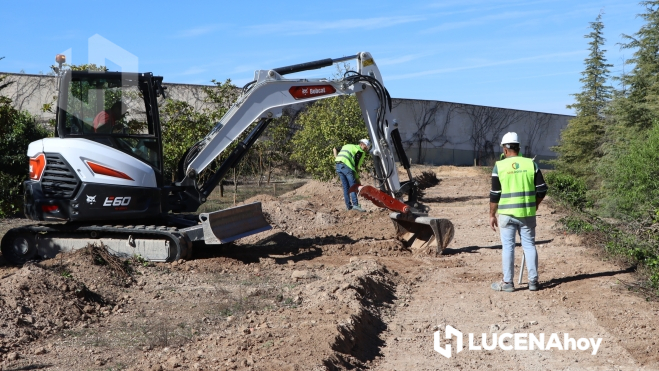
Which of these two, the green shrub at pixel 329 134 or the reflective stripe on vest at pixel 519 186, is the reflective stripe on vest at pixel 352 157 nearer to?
the green shrub at pixel 329 134

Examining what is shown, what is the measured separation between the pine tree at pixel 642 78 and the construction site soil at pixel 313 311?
12.0m

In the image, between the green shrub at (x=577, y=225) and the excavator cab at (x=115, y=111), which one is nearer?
the excavator cab at (x=115, y=111)

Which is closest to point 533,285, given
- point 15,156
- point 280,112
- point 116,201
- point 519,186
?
point 519,186

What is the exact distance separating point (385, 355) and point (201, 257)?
18.3 ft

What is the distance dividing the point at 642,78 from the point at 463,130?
20.0 metres

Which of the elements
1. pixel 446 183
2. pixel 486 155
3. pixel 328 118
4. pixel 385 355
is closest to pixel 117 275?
pixel 385 355

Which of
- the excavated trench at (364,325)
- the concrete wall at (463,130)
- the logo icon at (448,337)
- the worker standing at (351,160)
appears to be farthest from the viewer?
the concrete wall at (463,130)

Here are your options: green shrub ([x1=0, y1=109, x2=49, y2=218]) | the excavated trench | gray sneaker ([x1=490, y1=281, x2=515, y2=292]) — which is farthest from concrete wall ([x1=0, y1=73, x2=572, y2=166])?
gray sneaker ([x1=490, y1=281, x2=515, y2=292])

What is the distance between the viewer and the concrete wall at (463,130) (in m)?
39.3

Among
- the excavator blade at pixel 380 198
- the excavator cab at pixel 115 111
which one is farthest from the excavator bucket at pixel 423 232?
the excavator cab at pixel 115 111

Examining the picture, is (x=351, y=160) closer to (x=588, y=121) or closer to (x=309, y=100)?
(x=309, y=100)

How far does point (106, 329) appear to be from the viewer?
6902mm

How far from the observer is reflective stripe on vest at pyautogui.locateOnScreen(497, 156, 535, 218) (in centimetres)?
823

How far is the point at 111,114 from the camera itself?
1023 centimetres
